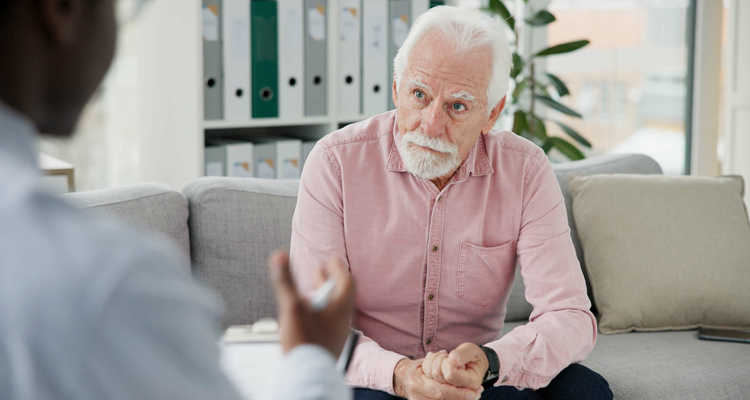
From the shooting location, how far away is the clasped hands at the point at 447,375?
123 centimetres

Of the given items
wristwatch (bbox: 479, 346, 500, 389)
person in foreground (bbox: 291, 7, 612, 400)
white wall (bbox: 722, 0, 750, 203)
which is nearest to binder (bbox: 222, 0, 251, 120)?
person in foreground (bbox: 291, 7, 612, 400)

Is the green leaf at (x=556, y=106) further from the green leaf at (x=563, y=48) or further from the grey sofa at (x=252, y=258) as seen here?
the grey sofa at (x=252, y=258)

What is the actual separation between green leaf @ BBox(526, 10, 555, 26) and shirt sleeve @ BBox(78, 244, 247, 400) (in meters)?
2.63

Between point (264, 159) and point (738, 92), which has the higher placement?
point (738, 92)

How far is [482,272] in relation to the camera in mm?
1490

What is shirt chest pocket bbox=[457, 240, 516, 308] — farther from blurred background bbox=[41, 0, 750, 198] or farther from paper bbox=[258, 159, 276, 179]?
blurred background bbox=[41, 0, 750, 198]

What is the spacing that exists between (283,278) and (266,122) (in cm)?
211

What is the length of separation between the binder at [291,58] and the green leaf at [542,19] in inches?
36.7

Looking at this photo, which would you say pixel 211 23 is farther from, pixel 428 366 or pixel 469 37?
pixel 428 366

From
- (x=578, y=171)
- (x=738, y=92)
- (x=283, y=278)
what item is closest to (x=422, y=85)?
(x=578, y=171)

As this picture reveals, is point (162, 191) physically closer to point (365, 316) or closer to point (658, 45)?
point (365, 316)

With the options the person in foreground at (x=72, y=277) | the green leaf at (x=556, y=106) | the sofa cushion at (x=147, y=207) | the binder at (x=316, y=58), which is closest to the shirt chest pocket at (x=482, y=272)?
the sofa cushion at (x=147, y=207)

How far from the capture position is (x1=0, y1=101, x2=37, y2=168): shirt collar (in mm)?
429

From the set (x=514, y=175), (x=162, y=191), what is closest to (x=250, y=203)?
(x=162, y=191)
